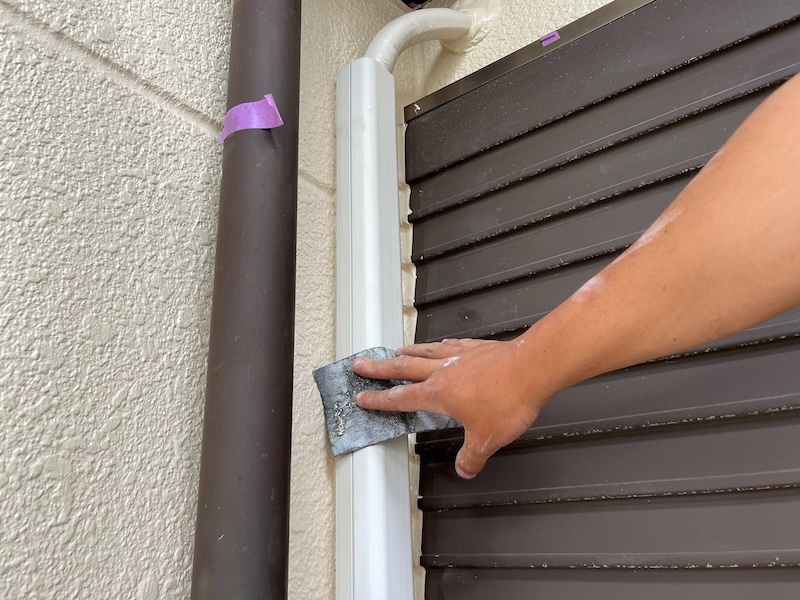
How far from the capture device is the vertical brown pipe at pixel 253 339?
710 mm

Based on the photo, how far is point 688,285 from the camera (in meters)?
0.54

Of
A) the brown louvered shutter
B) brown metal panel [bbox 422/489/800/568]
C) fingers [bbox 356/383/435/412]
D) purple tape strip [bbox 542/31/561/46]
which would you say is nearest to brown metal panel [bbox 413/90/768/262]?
Result: the brown louvered shutter

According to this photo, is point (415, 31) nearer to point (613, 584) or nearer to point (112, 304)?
point (112, 304)

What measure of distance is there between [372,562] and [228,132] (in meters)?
0.70

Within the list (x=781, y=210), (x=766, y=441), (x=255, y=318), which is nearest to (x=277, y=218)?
(x=255, y=318)

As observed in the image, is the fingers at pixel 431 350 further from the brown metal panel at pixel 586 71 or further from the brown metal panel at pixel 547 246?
the brown metal panel at pixel 586 71

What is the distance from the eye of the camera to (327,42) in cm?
125

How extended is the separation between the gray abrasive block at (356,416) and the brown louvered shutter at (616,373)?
13 cm

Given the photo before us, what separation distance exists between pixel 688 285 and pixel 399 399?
0.49 metres

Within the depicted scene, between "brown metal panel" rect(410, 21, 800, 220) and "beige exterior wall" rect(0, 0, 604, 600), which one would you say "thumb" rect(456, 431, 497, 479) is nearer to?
"beige exterior wall" rect(0, 0, 604, 600)

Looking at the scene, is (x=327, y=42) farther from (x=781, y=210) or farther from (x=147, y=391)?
(x=781, y=210)

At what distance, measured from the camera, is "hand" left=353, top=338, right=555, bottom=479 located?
735 mm

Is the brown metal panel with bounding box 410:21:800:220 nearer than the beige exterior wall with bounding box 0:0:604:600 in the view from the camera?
No

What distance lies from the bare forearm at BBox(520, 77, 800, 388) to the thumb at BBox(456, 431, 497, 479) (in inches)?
9.2
